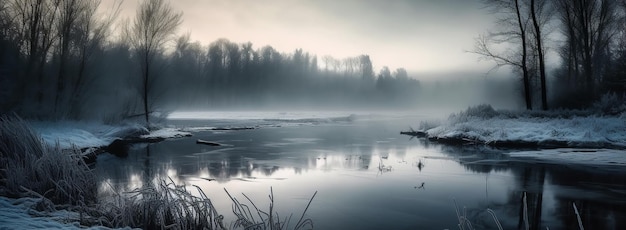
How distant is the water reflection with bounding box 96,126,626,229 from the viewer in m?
6.86

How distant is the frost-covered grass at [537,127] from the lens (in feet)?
52.0

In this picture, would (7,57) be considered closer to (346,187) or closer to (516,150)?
(346,187)

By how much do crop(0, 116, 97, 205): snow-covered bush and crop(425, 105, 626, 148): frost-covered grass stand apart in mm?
17457

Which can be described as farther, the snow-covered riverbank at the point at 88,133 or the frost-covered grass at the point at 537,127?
the frost-covered grass at the point at 537,127

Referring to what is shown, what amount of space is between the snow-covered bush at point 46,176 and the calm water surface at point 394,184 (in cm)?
55

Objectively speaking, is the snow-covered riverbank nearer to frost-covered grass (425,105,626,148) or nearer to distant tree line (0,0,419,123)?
distant tree line (0,0,419,123)

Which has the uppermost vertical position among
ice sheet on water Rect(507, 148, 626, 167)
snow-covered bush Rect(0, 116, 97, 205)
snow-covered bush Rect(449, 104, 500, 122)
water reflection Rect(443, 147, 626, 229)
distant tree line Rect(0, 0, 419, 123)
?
distant tree line Rect(0, 0, 419, 123)

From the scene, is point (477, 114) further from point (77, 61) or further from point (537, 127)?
point (77, 61)

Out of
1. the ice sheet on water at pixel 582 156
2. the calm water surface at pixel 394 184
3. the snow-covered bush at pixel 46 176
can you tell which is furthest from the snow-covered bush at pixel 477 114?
the snow-covered bush at pixel 46 176

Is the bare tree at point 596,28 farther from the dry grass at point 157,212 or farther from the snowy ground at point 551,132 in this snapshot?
the dry grass at point 157,212

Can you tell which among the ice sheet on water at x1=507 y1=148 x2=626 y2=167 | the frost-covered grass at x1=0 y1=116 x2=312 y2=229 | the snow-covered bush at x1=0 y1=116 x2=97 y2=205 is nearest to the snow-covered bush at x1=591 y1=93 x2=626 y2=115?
the ice sheet on water at x1=507 y1=148 x2=626 y2=167

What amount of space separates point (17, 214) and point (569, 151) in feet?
54.6

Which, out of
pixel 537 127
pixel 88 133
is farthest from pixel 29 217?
pixel 537 127

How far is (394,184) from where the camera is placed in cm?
1009
